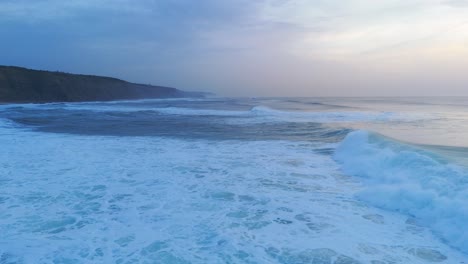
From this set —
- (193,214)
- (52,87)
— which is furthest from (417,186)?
(52,87)

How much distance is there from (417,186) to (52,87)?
65.2 meters

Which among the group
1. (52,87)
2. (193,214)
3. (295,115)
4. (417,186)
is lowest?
(193,214)

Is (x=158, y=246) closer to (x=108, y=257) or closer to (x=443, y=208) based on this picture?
(x=108, y=257)

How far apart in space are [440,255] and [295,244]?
1738 mm

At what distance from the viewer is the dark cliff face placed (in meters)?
55.4

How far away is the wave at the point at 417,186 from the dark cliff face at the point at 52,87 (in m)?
55.1

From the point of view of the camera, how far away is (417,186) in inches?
269

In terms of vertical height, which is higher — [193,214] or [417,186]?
[417,186]

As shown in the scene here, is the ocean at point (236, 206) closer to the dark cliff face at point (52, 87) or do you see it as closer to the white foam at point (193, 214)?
the white foam at point (193, 214)

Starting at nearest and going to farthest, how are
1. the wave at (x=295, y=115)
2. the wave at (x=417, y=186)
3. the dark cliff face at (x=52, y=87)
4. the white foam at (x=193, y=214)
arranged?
the white foam at (x=193, y=214), the wave at (x=417, y=186), the wave at (x=295, y=115), the dark cliff face at (x=52, y=87)

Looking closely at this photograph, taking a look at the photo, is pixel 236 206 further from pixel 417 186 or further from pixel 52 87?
pixel 52 87

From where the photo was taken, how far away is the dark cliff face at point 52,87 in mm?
55406

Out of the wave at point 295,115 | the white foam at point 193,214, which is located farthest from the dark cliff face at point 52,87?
the white foam at point 193,214

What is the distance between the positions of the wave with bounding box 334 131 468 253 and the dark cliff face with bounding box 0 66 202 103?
55090 millimetres
